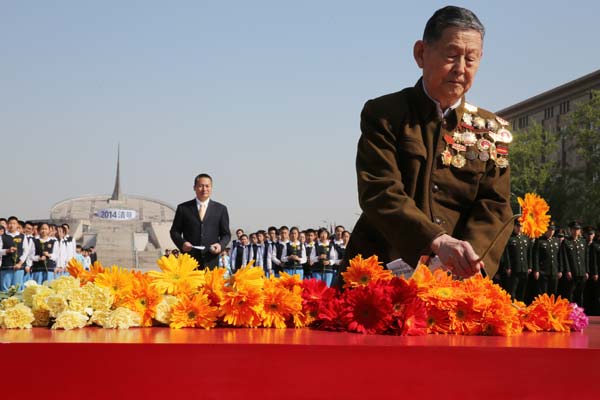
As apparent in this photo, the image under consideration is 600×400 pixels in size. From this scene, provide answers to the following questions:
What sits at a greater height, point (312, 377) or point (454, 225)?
point (454, 225)

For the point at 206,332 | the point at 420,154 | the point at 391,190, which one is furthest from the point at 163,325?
the point at 420,154

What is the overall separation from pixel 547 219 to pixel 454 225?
35 cm

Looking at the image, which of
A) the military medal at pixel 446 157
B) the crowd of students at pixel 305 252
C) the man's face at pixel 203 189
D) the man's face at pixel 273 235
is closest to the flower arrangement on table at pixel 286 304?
the military medal at pixel 446 157

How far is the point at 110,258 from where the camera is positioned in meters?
65.1

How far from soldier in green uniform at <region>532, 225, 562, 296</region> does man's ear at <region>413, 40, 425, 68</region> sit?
1576 cm

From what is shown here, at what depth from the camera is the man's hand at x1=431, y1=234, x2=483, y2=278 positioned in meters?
2.64

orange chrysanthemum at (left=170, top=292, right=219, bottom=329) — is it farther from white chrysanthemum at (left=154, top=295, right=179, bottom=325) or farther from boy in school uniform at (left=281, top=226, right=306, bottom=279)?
boy in school uniform at (left=281, top=226, right=306, bottom=279)

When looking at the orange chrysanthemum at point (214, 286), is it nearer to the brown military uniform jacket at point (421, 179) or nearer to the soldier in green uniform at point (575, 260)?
the brown military uniform jacket at point (421, 179)

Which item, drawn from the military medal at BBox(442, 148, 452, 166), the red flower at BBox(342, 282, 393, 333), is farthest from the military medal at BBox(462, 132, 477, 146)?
the red flower at BBox(342, 282, 393, 333)

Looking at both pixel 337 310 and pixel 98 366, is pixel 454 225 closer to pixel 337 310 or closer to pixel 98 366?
pixel 337 310

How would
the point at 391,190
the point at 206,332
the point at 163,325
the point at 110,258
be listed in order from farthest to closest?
1. the point at 110,258
2. the point at 391,190
3. the point at 163,325
4. the point at 206,332

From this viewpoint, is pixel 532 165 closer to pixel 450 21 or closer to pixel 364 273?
pixel 450 21

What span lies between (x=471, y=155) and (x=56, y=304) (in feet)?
5.49

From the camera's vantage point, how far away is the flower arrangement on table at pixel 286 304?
8.09ft
